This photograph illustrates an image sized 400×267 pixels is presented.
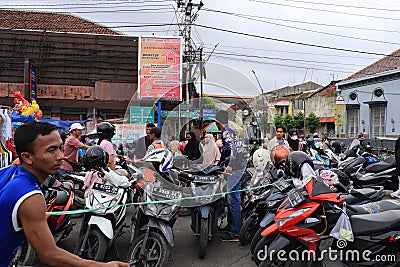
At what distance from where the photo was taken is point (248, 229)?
443cm

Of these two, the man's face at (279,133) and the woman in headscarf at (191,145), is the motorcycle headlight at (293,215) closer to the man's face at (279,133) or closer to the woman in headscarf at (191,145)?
the man's face at (279,133)

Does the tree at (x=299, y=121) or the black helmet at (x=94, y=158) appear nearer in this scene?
the black helmet at (x=94, y=158)

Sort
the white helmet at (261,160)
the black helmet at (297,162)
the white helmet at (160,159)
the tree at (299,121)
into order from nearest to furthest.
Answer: the black helmet at (297,162) → the white helmet at (160,159) → the white helmet at (261,160) → the tree at (299,121)

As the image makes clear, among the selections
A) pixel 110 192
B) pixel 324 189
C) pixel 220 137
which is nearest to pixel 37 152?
pixel 110 192

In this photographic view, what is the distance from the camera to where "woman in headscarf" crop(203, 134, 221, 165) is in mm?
5270

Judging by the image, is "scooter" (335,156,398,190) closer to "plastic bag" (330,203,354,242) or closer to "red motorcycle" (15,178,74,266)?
"plastic bag" (330,203,354,242)

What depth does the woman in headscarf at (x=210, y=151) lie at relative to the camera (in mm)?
5270

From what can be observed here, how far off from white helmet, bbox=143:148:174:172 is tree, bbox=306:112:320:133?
29.1 metres

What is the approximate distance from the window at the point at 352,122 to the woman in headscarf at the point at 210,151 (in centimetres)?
1788

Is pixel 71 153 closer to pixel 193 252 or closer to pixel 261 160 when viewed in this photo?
pixel 193 252

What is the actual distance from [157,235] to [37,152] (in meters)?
2.06

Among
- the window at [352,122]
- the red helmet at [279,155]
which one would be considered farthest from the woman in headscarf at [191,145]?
the window at [352,122]

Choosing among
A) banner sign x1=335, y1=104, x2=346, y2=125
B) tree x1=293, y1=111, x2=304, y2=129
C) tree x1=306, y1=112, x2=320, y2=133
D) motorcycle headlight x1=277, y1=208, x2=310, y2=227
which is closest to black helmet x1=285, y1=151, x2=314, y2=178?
motorcycle headlight x1=277, y1=208, x2=310, y2=227

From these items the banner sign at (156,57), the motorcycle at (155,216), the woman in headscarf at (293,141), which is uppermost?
the banner sign at (156,57)
